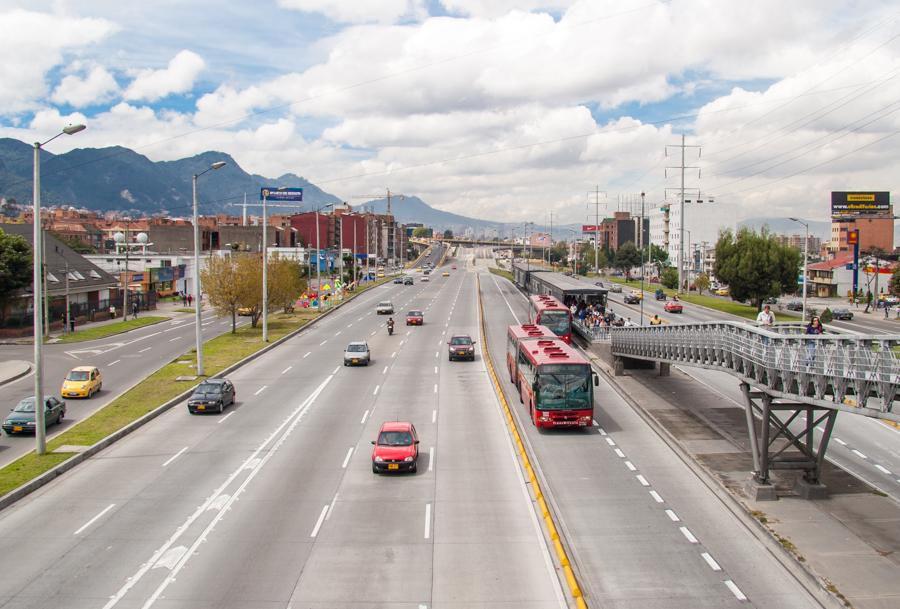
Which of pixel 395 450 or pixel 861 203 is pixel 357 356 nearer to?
pixel 395 450

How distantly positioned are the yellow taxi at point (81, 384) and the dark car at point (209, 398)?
7.47m

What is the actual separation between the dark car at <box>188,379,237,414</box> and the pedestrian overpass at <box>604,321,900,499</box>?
21.2 metres

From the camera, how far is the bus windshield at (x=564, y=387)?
31.9m

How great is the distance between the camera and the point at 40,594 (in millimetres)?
15984

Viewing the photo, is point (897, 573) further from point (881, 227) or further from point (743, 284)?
point (881, 227)

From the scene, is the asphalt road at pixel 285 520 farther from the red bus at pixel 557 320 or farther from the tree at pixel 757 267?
the tree at pixel 757 267

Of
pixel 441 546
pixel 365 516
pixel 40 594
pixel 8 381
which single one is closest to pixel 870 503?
pixel 441 546

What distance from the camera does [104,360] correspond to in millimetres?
53125

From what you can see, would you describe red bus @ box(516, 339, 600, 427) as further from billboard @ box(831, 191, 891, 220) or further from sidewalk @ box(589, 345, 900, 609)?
billboard @ box(831, 191, 891, 220)

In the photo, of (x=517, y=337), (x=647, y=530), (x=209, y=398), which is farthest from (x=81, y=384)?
(x=647, y=530)

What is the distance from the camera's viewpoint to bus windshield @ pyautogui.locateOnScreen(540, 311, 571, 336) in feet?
187

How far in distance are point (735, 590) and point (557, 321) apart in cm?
4070

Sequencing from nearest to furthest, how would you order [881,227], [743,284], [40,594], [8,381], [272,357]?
[40,594]
[8,381]
[272,357]
[743,284]
[881,227]

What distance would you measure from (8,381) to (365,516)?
33.3m
